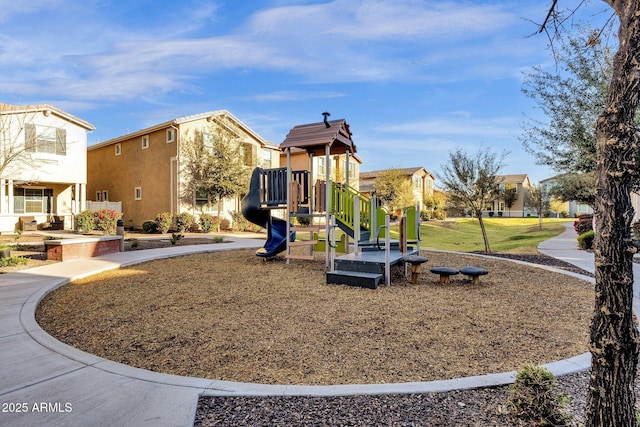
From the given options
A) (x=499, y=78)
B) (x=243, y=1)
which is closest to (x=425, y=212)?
(x=499, y=78)

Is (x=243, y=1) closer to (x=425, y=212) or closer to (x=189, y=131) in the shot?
(x=189, y=131)

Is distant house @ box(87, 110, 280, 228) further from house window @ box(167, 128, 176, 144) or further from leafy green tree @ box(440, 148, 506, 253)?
leafy green tree @ box(440, 148, 506, 253)

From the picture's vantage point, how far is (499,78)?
10.7m

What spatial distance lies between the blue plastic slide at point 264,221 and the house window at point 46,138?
15.5 meters

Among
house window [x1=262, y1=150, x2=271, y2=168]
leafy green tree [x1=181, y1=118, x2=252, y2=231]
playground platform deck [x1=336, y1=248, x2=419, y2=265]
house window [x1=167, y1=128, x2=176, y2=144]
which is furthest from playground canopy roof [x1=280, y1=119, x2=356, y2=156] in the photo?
house window [x1=262, y1=150, x2=271, y2=168]

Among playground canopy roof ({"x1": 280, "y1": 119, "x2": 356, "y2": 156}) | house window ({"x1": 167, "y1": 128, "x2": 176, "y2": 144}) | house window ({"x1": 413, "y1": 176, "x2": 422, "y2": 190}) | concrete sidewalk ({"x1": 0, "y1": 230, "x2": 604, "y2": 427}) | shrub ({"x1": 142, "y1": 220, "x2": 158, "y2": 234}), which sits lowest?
concrete sidewalk ({"x1": 0, "y1": 230, "x2": 604, "y2": 427})

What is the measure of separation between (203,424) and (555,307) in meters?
5.89

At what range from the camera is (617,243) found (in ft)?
6.24

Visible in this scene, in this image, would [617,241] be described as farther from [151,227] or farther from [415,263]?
[151,227]

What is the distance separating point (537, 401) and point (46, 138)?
1005 inches

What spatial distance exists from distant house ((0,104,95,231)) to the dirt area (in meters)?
16.1

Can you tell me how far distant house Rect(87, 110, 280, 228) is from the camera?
2259cm

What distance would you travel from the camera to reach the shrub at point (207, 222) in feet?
72.4

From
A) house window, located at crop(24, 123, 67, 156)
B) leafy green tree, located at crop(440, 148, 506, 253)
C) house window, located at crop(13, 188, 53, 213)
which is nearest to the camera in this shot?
leafy green tree, located at crop(440, 148, 506, 253)
